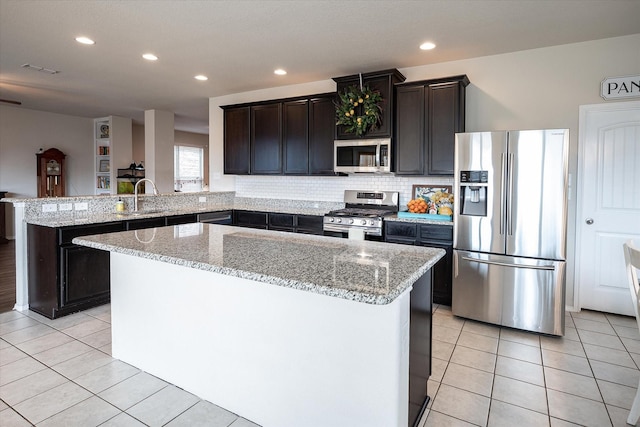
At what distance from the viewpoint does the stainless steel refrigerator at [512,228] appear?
10.4 ft

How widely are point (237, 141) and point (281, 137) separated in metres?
0.87

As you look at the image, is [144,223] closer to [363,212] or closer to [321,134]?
[321,134]

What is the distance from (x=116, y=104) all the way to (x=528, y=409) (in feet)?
25.1

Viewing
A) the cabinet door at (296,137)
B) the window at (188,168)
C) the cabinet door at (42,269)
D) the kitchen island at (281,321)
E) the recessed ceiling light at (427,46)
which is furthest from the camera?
the window at (188,168)

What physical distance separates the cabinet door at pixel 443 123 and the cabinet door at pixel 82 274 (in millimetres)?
3598

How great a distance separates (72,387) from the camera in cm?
236

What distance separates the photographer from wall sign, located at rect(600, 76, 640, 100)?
11.8ft

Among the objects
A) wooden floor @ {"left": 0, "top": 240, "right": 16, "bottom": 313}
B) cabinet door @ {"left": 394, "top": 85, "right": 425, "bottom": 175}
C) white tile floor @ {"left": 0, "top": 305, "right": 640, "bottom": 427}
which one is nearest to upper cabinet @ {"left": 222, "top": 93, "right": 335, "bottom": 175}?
cabinet door @ {"left": 394, "top": 85, "right": 425, "bottom": 175}

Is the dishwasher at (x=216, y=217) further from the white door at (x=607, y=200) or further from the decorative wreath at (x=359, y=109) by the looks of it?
the white door at (x=607, y=200)

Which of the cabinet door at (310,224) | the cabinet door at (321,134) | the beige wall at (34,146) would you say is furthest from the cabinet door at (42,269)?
the beige wall at (34,146)

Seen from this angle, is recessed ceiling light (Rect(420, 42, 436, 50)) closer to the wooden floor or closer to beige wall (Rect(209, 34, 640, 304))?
beige wall (Rect(209, 34, 640, 304))

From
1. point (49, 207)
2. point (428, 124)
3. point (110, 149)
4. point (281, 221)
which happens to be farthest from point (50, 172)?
point (428, 124)

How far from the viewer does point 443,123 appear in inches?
161

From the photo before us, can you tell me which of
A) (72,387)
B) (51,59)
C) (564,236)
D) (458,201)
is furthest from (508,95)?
(51,59)
